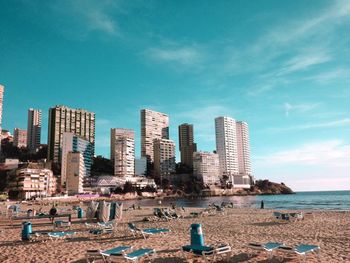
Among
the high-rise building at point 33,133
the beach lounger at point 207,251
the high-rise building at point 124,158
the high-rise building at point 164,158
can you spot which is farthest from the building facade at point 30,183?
the beach lounger at point 207,251

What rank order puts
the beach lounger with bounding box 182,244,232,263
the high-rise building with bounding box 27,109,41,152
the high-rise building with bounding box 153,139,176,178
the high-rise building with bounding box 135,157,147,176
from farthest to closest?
the high-rise building with bounding box 27,109,41,152 → the high-rise building with bounding box 153,139,176,178 → the high-rise building with bounding box 135,157,147,176 → the beach lounger with bounding box 182,244,232,263

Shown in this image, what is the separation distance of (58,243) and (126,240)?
9.56 ft

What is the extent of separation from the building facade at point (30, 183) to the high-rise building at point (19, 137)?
91816 mm

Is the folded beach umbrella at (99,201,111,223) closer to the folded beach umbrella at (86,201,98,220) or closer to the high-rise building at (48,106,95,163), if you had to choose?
the folded beach umbrella at (86,201,98,220)

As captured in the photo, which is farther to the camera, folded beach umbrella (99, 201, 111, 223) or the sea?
the sea

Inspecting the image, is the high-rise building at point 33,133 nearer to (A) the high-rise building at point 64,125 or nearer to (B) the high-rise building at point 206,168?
(A) the high-rise building at point 64,125

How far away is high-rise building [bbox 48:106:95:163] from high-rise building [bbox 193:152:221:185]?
59.6m

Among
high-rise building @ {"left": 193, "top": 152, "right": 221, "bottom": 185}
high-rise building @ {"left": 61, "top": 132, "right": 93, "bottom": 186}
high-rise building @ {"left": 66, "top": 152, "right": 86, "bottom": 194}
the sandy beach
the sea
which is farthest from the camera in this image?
high-rise building @ {"left": 193, "top": 152, "right": 221, "bottom": 185}

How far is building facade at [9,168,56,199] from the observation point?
96375 millimetres

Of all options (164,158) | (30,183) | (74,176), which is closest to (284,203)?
(30,183)

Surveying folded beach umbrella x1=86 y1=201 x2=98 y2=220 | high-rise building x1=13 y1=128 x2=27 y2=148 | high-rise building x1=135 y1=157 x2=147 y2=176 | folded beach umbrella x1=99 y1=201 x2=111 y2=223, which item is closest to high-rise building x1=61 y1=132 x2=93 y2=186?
high-rise building x1=135 y1=157 x2=147 y2=176

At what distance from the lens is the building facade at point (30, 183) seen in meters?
96.4

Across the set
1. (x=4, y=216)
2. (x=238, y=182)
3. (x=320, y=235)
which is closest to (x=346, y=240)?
(x=320, y=235)

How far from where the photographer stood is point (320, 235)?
15.3m
